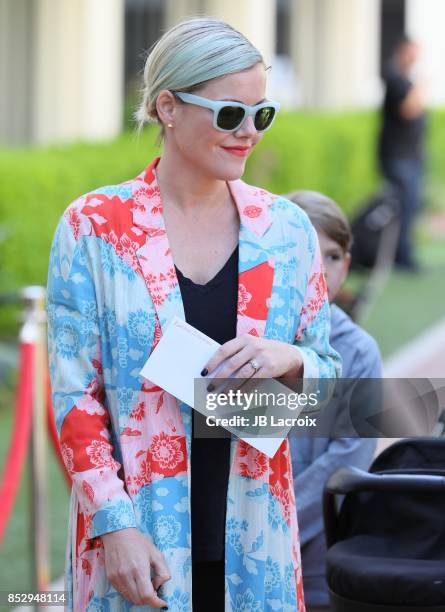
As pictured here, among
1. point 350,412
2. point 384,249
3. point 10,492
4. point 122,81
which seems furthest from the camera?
point 122,81

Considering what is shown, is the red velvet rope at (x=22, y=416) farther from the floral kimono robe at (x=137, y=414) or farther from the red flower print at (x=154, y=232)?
the red flower print at (x=154, y=232)

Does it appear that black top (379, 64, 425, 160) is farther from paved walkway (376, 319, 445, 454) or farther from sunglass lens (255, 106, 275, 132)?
sunglass lens (255, 106, 275, 132)

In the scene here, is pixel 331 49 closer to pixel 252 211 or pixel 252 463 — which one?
pixel 252 211

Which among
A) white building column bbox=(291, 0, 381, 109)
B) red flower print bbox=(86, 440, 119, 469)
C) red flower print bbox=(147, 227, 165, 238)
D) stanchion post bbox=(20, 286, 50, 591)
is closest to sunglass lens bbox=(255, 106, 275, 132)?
red flower print bbox=(147, 227, 165, 238)

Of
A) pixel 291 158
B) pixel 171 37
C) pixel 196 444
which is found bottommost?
pixel 291 158

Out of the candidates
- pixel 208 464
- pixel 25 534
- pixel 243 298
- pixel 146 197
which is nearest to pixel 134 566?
pixel 208 464

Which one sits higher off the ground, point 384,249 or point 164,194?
point 164,194

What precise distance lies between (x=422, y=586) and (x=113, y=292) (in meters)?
1.08

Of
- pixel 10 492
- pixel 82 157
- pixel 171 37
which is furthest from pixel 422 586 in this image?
pixel 82 157

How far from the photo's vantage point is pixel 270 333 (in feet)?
8.86

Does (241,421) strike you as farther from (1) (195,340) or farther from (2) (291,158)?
(2) (291,158)

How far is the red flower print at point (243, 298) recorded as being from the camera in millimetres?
2684

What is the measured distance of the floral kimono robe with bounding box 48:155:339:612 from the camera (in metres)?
2.61

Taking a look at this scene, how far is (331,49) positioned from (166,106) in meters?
20.6
